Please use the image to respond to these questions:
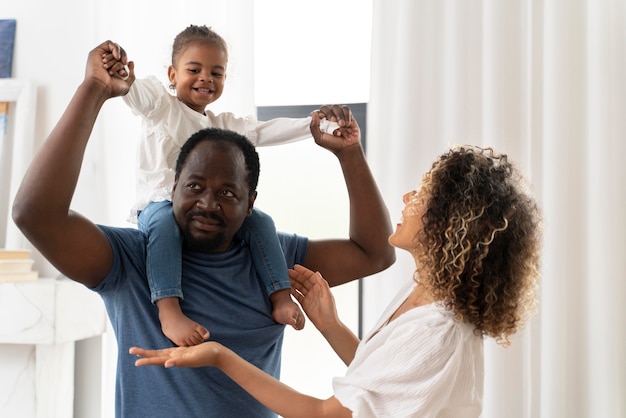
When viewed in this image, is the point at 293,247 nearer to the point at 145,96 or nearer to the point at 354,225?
the point at 354,225

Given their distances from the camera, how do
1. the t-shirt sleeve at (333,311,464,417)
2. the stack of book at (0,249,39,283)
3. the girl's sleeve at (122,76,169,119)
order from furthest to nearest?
the stack of book at (0,249,39,283), the girl's sleeve at (122,76,169,119), the t-shirt sleeve at (333,311,464,417)

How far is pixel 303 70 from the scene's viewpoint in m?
2.94

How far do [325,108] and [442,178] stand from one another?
487 mm

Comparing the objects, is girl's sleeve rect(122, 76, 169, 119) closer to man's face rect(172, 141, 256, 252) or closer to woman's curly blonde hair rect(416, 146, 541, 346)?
man's face rect(172, 141, 256, 252)

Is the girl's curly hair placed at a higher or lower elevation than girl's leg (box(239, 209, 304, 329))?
higher

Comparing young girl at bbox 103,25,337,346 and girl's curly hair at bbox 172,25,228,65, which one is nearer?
young girl at bbox 103,25,337,346

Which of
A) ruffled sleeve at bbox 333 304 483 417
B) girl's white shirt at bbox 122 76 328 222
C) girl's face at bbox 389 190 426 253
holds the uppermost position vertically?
girl's white shirt at bbox 122 76 328 222

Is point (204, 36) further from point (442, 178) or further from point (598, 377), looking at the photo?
point (598, 377)

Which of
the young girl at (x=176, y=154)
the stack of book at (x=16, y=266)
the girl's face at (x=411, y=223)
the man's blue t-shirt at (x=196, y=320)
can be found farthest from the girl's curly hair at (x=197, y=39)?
the stack of book at (x=16, y=266)

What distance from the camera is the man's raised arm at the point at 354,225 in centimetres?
186

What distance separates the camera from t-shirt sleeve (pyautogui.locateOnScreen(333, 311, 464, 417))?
52.6 inches

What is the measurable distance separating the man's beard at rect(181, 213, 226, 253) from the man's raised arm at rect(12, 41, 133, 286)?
0.18 meters

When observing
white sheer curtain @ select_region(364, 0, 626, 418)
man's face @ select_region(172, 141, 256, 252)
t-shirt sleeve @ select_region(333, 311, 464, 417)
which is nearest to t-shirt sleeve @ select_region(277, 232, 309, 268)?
man's face @ select_region(172, 141, 256, 252)

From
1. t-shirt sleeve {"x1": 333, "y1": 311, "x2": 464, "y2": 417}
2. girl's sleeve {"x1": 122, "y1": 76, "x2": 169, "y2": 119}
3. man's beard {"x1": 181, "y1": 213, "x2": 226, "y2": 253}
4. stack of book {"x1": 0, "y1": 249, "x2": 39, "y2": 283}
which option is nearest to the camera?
t-shirt sleeve {"x1": 333, "y1": 311, "x2": 464, "y2": 417}
